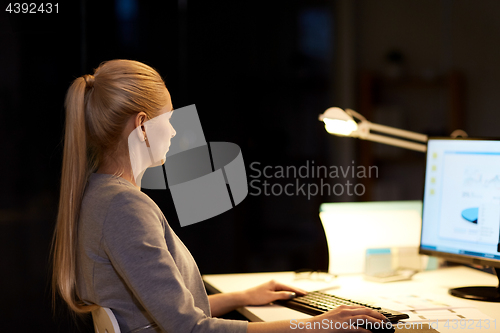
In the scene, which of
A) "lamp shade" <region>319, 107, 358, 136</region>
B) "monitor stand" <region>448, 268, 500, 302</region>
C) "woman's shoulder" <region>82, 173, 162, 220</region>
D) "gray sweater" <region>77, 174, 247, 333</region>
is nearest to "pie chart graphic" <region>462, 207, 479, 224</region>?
"monitor stand" <region>448, 268, 500, 302</region>

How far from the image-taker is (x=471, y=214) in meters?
1.37

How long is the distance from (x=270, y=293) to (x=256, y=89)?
1.13 m

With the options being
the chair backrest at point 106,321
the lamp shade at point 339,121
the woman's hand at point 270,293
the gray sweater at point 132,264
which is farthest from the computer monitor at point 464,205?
the chair backrest at point 106,321

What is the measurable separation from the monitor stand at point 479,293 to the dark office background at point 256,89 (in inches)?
35.6

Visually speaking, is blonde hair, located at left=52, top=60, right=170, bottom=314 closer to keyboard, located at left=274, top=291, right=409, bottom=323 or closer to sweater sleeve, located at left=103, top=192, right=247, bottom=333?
sweater sleeve, located at left=103, top=192, right=247, bottom=333

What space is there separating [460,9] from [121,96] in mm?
2143

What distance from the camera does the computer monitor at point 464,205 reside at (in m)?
1.34

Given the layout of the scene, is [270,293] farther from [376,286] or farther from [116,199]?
[116,199]

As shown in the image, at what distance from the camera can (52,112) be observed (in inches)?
75.9

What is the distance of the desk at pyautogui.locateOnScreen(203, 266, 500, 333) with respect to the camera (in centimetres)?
127

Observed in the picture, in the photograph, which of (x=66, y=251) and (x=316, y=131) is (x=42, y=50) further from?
(x=316, y=131)

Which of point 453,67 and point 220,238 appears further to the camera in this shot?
point 453,67

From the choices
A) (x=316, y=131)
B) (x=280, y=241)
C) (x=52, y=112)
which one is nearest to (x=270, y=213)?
(x=280, y=241)

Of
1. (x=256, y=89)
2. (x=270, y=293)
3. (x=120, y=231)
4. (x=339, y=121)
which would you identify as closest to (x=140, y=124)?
(x=120, y=231)
